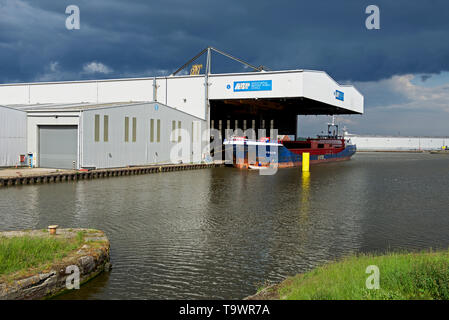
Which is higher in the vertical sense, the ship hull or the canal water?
the ship hull

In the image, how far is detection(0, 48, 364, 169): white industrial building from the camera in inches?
1389

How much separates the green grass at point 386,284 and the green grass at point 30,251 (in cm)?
516

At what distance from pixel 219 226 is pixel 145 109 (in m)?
27.0

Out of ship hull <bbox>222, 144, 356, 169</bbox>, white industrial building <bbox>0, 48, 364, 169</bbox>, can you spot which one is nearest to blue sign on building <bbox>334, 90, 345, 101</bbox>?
white industrial building <bbox>0, 48, 364, 169</bbox>

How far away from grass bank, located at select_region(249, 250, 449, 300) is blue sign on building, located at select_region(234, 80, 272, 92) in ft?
133

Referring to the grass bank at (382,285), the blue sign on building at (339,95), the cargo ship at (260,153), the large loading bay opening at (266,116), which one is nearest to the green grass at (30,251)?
the grass bank at (382,285)

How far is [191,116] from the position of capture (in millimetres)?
48312

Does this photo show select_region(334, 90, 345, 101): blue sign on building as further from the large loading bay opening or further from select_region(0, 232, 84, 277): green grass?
select_region(0, 232, 84, 277): green grass

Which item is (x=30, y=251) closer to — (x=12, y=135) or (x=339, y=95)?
(x=12, y=135)

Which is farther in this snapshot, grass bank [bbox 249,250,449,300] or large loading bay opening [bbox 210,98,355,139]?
large loading bay opening [bbox 210,98,355,139]

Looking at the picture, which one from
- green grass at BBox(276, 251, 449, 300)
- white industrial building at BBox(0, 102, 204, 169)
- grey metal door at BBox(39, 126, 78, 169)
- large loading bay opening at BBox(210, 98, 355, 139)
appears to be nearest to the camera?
green grass at BBox(276, 251, 449, 300)

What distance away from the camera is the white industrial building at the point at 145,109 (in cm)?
3528

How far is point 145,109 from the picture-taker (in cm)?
4097
